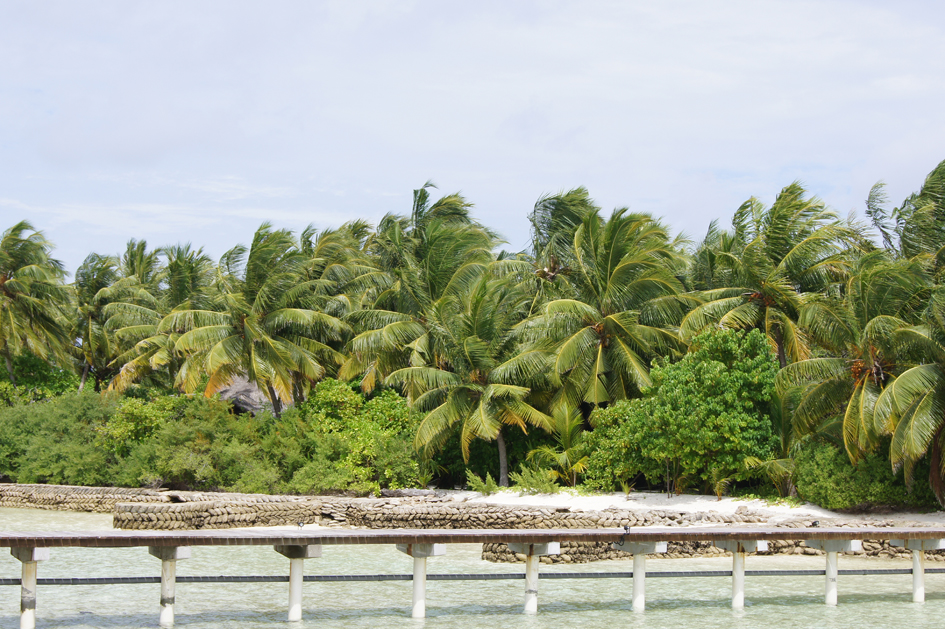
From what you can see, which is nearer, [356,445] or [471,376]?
[471,376]

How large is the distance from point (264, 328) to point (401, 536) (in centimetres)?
1597

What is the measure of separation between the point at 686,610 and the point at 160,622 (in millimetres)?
6171

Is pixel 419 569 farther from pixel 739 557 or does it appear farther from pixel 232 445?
pixel 232 445

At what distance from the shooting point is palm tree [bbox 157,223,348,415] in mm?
23953

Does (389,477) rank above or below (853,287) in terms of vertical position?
below

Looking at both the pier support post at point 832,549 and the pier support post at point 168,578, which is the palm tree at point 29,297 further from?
the pier support post at point 832,549

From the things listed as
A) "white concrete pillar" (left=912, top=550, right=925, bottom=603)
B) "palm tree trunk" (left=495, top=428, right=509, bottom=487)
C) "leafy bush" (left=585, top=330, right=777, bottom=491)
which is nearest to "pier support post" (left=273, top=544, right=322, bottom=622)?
"white concrete pillar" (left=912, top=550, right=925, bottom=603)

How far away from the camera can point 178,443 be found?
24.5m

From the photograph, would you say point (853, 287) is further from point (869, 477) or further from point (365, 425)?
point (365, 425)

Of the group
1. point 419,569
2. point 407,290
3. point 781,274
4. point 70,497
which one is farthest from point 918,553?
point 70,497

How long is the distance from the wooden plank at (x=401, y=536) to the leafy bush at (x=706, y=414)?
6338 millimetres

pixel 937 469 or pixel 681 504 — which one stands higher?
pixel 937 469

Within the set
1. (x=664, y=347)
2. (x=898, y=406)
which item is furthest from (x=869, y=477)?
(x=664, y=347)

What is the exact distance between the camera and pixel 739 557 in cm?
1092
